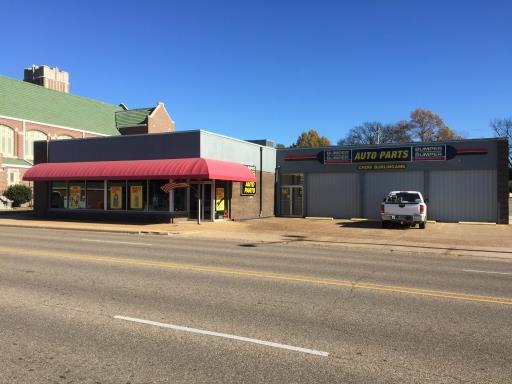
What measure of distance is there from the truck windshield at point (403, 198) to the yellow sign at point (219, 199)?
9.29 meters

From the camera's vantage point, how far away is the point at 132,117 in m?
66.1

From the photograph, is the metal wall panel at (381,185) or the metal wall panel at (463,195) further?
the metal wall panel at (381,185)

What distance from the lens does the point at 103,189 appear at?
29.1 m

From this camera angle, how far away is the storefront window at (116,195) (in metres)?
28.5

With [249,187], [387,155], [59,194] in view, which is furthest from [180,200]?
[387,155]

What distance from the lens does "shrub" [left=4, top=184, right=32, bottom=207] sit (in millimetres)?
46062

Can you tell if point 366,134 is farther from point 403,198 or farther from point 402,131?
point 403,198

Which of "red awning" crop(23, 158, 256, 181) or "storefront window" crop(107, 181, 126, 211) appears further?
"storefront window" crop(107, 181, 126, 211)

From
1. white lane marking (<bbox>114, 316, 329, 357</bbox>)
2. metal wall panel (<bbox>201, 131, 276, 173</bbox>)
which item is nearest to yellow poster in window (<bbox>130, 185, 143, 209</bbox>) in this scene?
metal wall panel (<bbox>201, 131, 276, 173</bbox>)

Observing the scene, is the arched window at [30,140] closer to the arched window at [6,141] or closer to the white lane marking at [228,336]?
the arched window at [6,141]

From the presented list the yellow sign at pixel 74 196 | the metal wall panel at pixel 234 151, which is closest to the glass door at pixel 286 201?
the metal wall panel at pixel 234 151

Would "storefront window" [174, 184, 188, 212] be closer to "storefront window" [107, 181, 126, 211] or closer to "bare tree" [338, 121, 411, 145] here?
"storefront window" [107, 181, 126, 211]

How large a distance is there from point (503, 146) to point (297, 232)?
1482 cm

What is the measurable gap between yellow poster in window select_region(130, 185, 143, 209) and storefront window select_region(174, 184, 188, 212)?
2.22m
